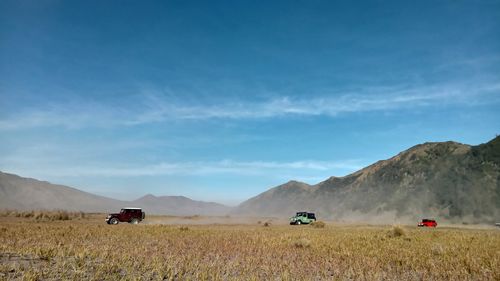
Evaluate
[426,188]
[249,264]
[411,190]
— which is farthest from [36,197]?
[249,264]

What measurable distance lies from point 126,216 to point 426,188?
10068 centimetres

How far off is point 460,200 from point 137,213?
90616 mm

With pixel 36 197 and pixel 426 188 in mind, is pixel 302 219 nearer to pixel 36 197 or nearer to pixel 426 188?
pixel 426 188

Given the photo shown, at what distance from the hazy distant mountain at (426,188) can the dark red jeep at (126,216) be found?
82.4m

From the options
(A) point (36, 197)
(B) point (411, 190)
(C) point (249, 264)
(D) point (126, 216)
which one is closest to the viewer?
(C) point (249, 264)

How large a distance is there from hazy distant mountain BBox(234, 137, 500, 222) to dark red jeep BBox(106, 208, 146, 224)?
82.4m

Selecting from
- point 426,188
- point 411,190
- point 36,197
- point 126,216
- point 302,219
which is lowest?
point 126,216

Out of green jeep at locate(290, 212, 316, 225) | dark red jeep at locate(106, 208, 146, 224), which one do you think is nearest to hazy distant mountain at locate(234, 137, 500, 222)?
green jeep at locate(290, 212, 316, 225)

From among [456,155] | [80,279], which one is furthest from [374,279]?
[456,155]

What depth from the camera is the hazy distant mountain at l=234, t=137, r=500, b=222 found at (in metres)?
107

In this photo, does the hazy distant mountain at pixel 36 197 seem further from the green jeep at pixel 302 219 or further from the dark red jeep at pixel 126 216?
the green jeep at pixel 302 219

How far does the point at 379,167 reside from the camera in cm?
15625

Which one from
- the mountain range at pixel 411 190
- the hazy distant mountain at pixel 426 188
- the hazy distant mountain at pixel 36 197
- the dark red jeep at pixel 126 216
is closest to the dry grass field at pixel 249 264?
the dark red jeep at pixel 126 216

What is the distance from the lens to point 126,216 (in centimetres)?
5009
